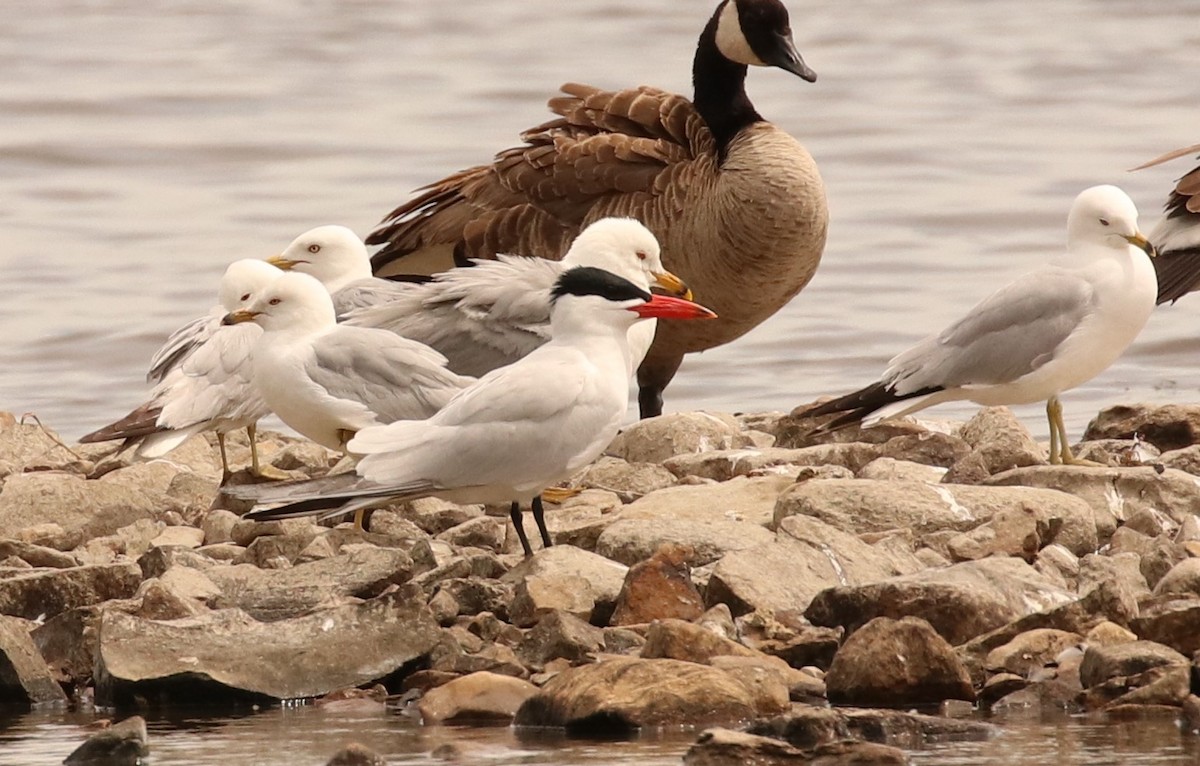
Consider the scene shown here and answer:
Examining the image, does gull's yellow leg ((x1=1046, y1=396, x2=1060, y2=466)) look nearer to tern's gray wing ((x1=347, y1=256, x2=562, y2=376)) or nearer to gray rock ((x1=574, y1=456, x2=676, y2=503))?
gray rock ((x1=574, y1=456, x2=676, y2=503))

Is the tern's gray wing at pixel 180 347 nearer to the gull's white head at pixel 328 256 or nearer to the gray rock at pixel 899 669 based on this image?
the gull's white head at pixel 328 256

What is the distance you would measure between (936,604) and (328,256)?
4298 millimetres

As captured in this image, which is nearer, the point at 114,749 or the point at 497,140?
the point at 114,749

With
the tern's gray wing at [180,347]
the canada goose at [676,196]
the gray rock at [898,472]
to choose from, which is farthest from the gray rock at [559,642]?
the canada goose at [676,196]

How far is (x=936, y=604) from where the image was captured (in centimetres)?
628

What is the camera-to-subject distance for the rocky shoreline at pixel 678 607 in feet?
19.0

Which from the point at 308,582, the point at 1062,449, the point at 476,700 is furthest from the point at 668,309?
the point at 1062,449

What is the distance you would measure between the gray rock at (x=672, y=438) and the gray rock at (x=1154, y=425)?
5.20 ft

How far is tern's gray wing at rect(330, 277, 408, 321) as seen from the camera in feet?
30.5

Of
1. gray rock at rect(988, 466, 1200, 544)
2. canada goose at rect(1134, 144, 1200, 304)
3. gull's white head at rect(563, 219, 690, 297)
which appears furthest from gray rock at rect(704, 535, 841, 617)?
canada goose at rect(1134, 144, 1200, 304)

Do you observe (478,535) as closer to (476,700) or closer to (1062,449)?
(476,700)

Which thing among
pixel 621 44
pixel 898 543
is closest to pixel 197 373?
pixel 898 543

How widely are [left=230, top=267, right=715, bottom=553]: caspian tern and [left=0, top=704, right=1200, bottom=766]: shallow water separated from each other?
1056 mm

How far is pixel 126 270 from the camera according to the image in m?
16.2
